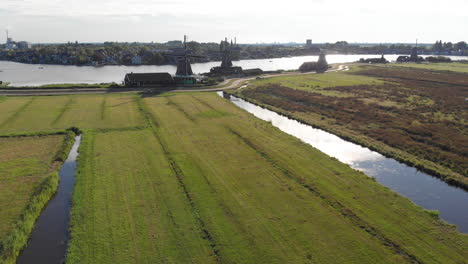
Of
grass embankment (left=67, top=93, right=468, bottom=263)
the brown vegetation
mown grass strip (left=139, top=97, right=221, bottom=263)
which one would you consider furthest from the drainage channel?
the brown vegetation

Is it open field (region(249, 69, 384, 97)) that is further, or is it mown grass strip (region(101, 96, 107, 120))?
open field (region(249, 69, 384, 97))

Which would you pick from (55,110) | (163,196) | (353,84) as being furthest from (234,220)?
(353,84)

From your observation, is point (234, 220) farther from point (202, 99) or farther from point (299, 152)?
point (202, 99)

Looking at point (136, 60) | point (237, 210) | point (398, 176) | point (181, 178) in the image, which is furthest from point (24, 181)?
point (136, 60)

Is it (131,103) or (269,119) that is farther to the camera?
(131,103)

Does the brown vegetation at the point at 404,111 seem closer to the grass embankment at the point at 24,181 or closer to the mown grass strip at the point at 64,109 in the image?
the mown grass strip at the point at 64,109

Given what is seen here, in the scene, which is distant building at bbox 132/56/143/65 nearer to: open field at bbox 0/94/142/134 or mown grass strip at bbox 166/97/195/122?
open field at bbox 0/94/142/134

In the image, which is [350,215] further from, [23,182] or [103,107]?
[103,107]
